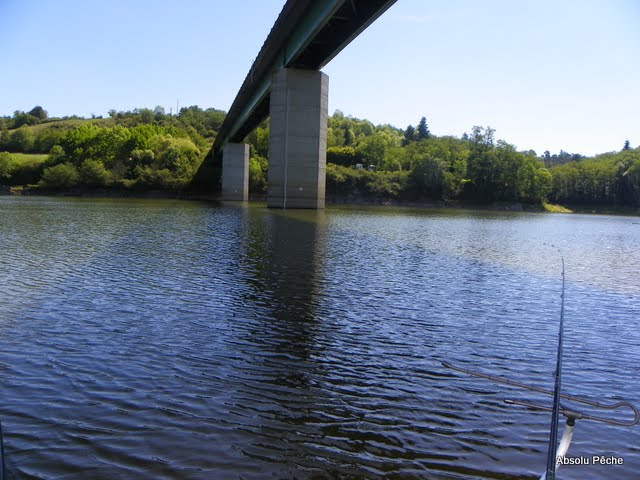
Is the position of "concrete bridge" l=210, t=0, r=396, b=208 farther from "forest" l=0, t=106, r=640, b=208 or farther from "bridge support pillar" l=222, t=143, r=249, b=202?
"forest" l=0, t=106, r=640, b=208

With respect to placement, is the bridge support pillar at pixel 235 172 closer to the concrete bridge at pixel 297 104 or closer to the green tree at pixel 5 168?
the concrete bridge at pixel 297 104

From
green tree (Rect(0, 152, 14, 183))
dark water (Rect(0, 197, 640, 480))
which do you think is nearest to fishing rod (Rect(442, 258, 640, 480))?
dark water (Rect(0, 197, 640, 480))

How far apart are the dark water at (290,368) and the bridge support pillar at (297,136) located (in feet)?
111

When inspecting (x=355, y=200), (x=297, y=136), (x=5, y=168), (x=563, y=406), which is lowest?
(x=563, y=406)

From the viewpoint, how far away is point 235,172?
93.2m

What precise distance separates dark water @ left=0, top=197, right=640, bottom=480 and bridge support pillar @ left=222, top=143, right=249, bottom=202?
77374 millimetres

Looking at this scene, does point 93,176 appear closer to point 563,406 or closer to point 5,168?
point 5,168

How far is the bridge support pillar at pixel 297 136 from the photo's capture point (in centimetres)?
4884

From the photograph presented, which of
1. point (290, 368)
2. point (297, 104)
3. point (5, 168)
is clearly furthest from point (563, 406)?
point (5, 168)

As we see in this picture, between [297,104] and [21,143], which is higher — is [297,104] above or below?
below

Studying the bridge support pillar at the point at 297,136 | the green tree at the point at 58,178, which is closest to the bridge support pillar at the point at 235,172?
the green tree at the point at 58,178

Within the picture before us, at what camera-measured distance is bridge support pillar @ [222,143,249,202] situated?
303 feet

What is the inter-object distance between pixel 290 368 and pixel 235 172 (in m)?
88.4

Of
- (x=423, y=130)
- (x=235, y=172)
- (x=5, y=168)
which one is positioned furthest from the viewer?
(x=423, y=130)
